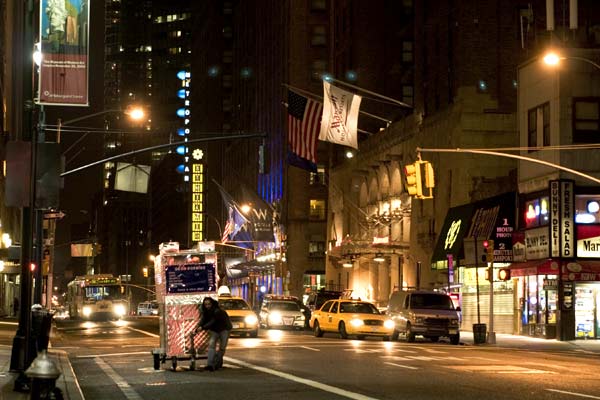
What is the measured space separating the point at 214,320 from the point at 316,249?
6861 cm

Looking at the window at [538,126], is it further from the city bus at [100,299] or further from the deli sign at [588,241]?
the city bus at [100,299]

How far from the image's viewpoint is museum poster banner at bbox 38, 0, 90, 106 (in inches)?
808

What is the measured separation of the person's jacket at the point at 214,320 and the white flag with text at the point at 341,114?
18.2 meters

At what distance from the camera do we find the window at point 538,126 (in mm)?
42938

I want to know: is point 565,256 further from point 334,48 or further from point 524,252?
point 334,48

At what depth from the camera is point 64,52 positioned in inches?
816

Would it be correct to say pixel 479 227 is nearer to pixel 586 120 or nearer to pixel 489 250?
pixel 586 120

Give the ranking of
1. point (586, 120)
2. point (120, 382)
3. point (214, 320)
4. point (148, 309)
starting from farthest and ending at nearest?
point (148, 309), point (586, 120), point (214, 320), point (120, 382)

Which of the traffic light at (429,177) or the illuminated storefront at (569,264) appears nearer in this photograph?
the traffic light at (429,177)

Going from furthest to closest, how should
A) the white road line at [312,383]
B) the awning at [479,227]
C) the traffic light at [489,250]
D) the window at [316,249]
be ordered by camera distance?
the window at [316,249], the awning at [479,227], the traffic light at [489,250], the white road line at [312,383]

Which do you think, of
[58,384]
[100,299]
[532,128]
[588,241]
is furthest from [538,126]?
[100,299]

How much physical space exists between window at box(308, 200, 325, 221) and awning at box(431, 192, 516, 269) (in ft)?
126

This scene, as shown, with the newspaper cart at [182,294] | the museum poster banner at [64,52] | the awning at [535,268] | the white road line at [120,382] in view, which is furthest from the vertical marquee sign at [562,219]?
the museum poster banner at [64,52]

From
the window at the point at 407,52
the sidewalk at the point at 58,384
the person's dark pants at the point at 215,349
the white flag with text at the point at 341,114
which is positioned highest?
the window at the point at 407,52
